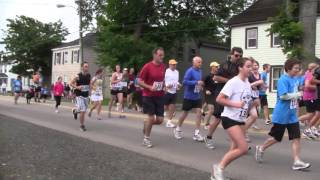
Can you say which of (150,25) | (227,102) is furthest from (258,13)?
(227,102)

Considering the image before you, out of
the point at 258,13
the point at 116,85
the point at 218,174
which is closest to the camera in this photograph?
the point at 218,174

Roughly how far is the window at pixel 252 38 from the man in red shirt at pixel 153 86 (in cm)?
2838

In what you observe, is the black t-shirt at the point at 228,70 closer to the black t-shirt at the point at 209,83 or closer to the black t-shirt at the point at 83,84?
the black t-shirt at the point at 209,83

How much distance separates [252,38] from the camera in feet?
129

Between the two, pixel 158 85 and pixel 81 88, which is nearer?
pixel 158 85

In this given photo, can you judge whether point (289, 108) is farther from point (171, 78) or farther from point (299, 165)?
point (171, 78)

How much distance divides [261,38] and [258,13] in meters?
2.24

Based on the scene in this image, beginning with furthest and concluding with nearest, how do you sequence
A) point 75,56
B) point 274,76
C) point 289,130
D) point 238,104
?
point 75,56, point 274,76, point 289,130, point 238,104

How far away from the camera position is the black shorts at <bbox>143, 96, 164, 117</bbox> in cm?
1133

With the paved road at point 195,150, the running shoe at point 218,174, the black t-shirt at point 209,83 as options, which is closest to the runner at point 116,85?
the paved road at point 195,150

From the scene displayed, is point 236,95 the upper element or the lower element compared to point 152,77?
lower

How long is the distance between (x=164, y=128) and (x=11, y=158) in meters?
6.39

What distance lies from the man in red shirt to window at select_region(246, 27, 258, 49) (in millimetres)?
28379

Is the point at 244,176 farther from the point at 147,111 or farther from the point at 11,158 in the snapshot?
the point at 11,158
